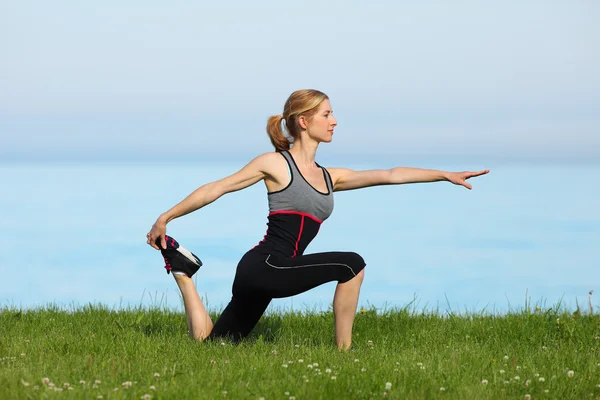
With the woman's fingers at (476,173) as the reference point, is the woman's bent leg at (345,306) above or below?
below

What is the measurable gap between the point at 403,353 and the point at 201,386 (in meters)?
2.63

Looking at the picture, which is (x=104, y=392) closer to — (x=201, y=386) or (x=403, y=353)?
(x=201, y=386)

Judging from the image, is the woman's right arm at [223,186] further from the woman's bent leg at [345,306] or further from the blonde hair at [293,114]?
the woman's bent leg at [345,306]

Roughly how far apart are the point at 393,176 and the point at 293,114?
1.38m

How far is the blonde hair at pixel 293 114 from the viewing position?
8.45m

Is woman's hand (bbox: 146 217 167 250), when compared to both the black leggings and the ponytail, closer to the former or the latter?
the black leggings

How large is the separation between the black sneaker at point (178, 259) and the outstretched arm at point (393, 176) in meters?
1.84

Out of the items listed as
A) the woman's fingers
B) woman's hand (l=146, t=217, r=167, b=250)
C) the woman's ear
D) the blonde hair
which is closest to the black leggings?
woman's hand (l=146, t=217, r=167, b=250)

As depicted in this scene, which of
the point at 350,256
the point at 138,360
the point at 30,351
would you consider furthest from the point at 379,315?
the point at 30,351

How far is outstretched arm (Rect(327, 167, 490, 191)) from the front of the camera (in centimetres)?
881

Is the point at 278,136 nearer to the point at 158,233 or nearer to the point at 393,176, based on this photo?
the point at 393,176

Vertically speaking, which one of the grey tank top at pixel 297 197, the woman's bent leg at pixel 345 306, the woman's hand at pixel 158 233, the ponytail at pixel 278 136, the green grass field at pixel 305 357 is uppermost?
the ponytail at pixel 278 136

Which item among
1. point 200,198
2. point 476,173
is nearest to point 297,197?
point 200,198

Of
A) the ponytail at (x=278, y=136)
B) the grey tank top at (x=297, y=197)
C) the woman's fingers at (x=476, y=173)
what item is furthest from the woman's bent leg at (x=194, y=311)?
the woman's fingers at (x=476, y=173)
